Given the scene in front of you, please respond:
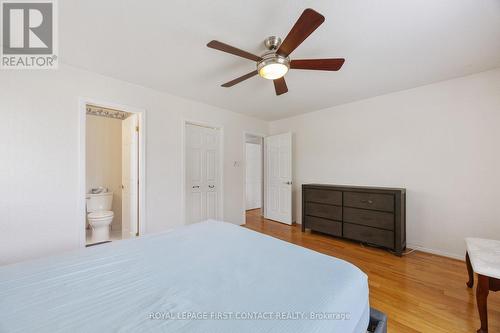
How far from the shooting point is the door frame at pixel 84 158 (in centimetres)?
229

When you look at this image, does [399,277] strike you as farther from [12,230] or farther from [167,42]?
[12,230]

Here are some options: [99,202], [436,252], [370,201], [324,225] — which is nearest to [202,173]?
[99,202]

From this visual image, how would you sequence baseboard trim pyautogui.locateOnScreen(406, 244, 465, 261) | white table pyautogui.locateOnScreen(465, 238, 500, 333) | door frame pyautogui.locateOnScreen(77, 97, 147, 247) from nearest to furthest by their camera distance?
1. white table pyautogui.locateOnScreen(465, 238, 500, 333)
2. door frame pyautogui.locateOnScreen(77, 97, 147, 247)
3. baseboard trim pyautogui.locateOnScreen(406, 244, 465, 261)

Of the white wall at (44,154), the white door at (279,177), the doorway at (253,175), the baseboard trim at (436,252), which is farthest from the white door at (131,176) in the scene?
the baseboard trim at (436,252)

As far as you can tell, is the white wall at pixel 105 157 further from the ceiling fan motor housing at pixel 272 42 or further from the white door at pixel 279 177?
the ceiling fan motor housing at pixel 272 42

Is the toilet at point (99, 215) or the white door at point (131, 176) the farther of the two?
the toilet at point (99, 215)

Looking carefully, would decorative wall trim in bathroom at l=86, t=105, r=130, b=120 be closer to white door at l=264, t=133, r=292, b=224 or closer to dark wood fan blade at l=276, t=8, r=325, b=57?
white door at l=264, t=133, r=292, b=224

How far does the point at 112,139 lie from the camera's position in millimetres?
3912

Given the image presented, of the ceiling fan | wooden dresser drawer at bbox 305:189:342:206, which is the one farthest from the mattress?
wooden dresser drawer at bbox 305:189:342:206

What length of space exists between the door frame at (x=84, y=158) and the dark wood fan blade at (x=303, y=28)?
7.20 feet

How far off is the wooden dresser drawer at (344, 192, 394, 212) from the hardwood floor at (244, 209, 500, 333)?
2.07ft

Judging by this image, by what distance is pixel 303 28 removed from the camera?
1331 millimetres

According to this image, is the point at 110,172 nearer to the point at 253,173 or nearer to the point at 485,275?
the point at 253,173

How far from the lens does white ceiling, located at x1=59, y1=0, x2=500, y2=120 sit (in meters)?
1.47
